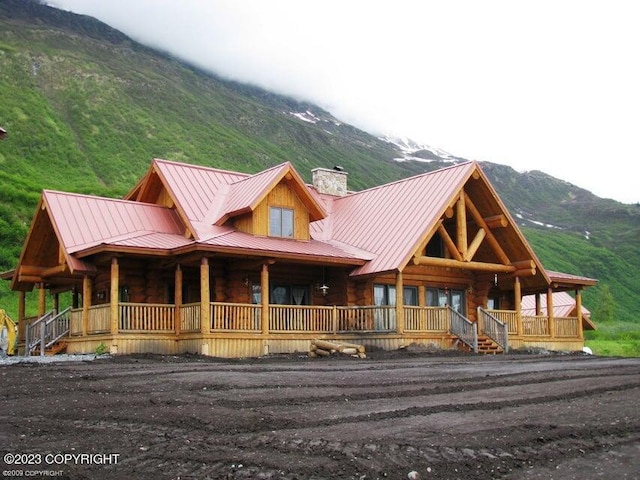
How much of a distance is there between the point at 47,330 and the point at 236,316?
6406mm

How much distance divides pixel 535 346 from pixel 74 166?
54.9 m

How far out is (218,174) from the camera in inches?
1170

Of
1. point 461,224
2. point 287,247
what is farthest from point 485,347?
point 287,247

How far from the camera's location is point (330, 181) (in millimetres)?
34406

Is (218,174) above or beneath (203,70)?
beneath

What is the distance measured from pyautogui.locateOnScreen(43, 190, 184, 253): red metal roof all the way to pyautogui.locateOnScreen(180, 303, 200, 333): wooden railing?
2.78m

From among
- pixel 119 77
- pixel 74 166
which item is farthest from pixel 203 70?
pixel 74 166

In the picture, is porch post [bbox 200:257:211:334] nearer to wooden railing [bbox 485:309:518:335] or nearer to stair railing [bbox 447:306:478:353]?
stair railing [bbox 447:306:478:353]

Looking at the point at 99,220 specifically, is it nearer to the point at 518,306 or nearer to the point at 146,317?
the point at 146,317

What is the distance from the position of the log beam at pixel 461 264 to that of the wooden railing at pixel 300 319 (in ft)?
10.9

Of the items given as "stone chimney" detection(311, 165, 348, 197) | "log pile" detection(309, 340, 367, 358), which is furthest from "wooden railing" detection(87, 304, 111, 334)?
"stone chimney" detection(311, 165, 348, 197)

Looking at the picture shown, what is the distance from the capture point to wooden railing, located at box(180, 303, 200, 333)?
23828 millimetres

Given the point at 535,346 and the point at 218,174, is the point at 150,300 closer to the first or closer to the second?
the point at 218,174

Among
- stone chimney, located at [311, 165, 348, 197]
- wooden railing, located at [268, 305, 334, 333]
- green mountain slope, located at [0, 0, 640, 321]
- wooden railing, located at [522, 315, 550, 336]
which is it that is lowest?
wooden railing, located at [522, 315, 550, 336]
